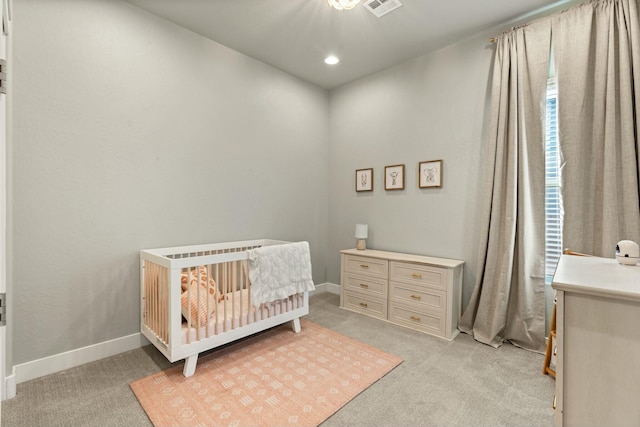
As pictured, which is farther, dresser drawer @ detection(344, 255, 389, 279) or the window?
dresser drawer @ detection(344, 255, 389, 279)

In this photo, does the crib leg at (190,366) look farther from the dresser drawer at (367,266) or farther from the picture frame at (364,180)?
the picture frame at (364,180)

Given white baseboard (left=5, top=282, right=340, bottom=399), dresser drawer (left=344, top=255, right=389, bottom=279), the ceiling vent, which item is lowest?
white baseboard (left=5, top=282, right=340, bottom=399)

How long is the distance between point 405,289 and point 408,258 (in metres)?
0.30

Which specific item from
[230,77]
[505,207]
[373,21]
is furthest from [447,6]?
[230,77]

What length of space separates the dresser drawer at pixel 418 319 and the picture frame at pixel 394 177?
4.12ft

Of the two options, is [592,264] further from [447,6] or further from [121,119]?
[121,119]

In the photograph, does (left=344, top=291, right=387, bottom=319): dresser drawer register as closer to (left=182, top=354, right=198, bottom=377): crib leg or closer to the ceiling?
(left=182, top=354, right=198, bottom=377): crib leg

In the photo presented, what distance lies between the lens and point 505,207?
8.21 ft

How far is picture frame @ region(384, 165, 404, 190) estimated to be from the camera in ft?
10.8

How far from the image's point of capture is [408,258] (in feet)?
9.71

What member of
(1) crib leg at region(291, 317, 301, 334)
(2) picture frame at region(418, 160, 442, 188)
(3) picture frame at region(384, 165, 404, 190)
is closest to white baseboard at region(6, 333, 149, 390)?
(1) crib leg at region(291, 317, 301, 334)

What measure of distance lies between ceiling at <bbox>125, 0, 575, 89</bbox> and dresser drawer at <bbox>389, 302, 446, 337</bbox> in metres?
2.50

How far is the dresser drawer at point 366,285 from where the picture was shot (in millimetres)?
3043

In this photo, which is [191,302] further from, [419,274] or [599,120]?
[599,120]
